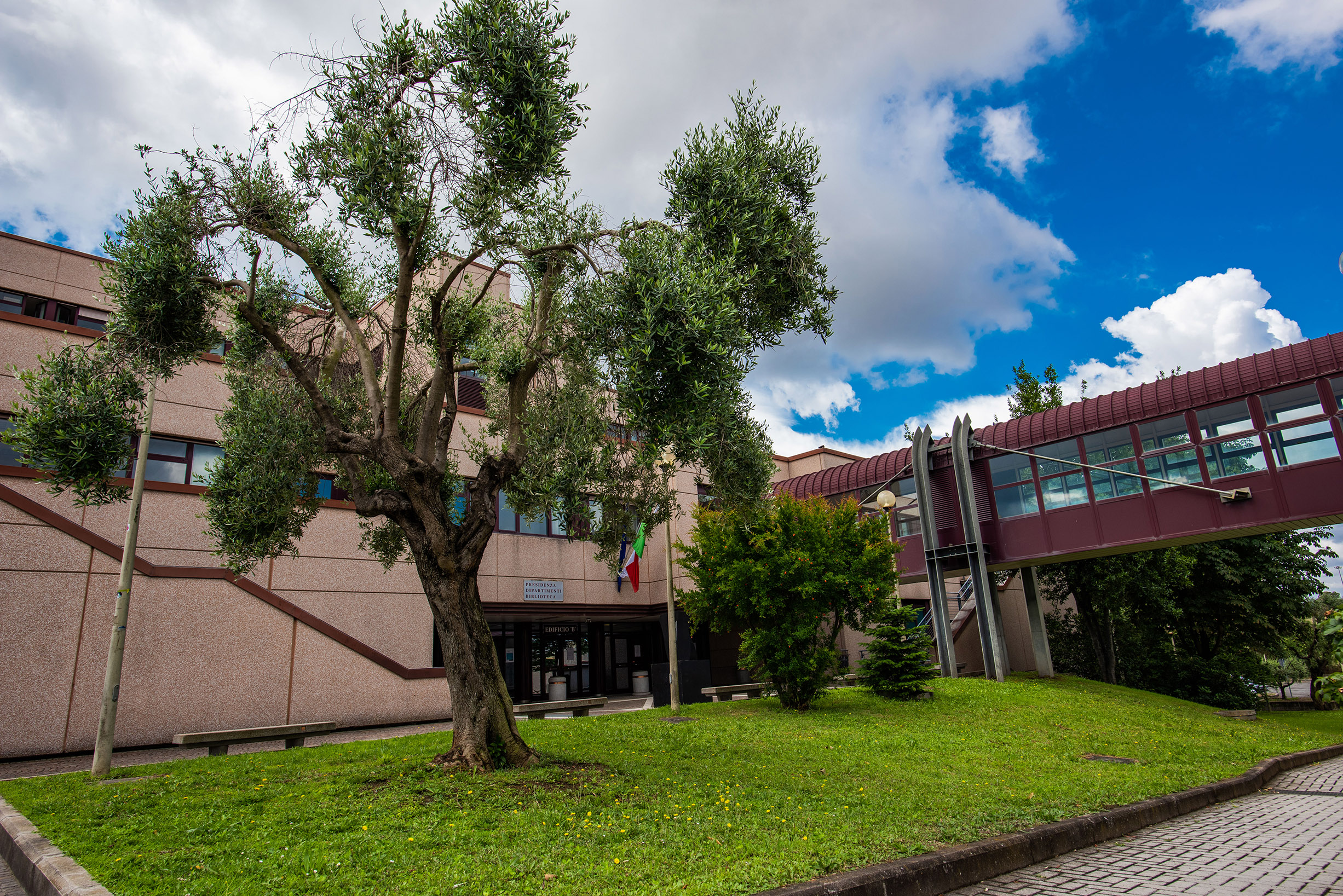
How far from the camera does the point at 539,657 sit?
24672 millimetres

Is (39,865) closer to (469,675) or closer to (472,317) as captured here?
(469,675)

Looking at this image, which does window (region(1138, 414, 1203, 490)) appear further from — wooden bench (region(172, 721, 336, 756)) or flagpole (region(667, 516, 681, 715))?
wooden bench (region(172, 721, 336, 756))

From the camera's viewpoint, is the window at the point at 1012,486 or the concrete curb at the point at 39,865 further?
the window at the point at 1012,486

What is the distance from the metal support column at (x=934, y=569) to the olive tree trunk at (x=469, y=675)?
16376 mm

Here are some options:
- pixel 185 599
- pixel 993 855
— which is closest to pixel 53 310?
pixel 185 599

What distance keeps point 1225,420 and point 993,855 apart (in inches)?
657

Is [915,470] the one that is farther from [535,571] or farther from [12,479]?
[12,479]

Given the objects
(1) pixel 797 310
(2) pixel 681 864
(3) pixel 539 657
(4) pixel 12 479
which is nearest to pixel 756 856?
(2) pixel 681 864

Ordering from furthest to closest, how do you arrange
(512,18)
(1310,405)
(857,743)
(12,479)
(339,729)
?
(1310,405) → (339,729) → (12,479) → (857,743) → (512,18)

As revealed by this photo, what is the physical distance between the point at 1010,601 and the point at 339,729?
2396 cm

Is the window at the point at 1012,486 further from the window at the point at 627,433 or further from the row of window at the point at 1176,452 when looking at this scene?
the window at the point at 627,433

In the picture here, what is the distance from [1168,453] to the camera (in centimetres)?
1848

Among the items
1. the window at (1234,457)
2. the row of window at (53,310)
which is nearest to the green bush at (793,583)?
the window at (1234,457)

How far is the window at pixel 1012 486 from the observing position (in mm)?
21062
